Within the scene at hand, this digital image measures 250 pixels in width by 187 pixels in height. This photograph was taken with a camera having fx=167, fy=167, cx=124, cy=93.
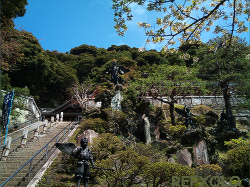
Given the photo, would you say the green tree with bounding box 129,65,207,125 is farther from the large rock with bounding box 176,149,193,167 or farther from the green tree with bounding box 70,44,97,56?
the green tree with bounding box 70,44,97,56

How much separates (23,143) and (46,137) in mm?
2043

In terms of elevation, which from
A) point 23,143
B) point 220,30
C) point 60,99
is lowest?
point 23,143

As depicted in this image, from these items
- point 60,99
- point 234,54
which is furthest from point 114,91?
point 60,99

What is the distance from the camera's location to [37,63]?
21812 millimetres

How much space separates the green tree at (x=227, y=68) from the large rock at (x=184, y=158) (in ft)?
23.9

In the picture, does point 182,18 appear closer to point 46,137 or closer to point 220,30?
point 220,30

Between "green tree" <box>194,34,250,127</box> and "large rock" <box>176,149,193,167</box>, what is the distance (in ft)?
23.9

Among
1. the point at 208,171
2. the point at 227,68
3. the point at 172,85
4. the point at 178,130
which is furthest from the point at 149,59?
the point at 208,171

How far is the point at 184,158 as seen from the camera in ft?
26.1

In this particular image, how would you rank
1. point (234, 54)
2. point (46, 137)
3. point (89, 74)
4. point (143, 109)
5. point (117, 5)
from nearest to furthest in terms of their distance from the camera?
point (117, 5), point (46, 137), point (143, 109), point (234, 54), point (89, 74)

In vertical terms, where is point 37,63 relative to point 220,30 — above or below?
above

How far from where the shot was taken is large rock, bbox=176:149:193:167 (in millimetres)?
7832

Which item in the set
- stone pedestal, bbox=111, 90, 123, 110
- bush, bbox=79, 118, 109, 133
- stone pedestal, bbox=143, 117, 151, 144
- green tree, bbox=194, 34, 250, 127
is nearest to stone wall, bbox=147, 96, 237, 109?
green tree, bbox=194, 34, 250, 127

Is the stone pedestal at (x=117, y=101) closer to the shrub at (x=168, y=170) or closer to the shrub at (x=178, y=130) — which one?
the shrub at (x=178, y=130)
